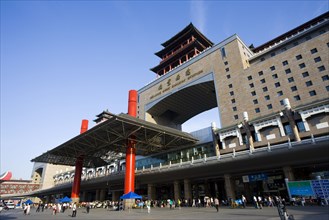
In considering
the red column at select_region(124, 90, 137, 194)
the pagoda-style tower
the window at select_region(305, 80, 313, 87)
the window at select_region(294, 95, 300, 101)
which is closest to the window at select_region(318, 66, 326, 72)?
the window at select_region(305, 80, 313, 87)

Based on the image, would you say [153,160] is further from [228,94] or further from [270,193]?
[270,193]

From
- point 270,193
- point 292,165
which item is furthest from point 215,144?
point 292,165

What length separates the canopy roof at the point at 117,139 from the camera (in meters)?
39.7

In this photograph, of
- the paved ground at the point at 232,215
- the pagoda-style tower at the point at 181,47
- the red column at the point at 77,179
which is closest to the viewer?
the paved ground at the point at 232,215

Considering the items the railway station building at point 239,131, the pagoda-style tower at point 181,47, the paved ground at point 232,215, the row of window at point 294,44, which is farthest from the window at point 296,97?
the pagoda-style tower at point 181,47

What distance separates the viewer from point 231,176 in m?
38.4

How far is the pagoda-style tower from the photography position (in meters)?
83.4

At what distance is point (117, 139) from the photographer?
4450cm

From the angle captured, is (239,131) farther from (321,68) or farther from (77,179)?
(77,179)

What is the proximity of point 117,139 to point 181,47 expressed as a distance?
185 feet

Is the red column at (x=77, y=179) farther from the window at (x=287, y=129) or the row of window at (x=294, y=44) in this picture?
the row of window at (x=294, y=44)

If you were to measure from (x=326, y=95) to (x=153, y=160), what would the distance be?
43405 mm

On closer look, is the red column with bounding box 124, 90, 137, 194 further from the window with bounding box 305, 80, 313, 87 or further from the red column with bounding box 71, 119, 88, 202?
the window with bounding box 305, 80, 313, 87

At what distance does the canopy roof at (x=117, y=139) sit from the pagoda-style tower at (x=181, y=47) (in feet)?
144
